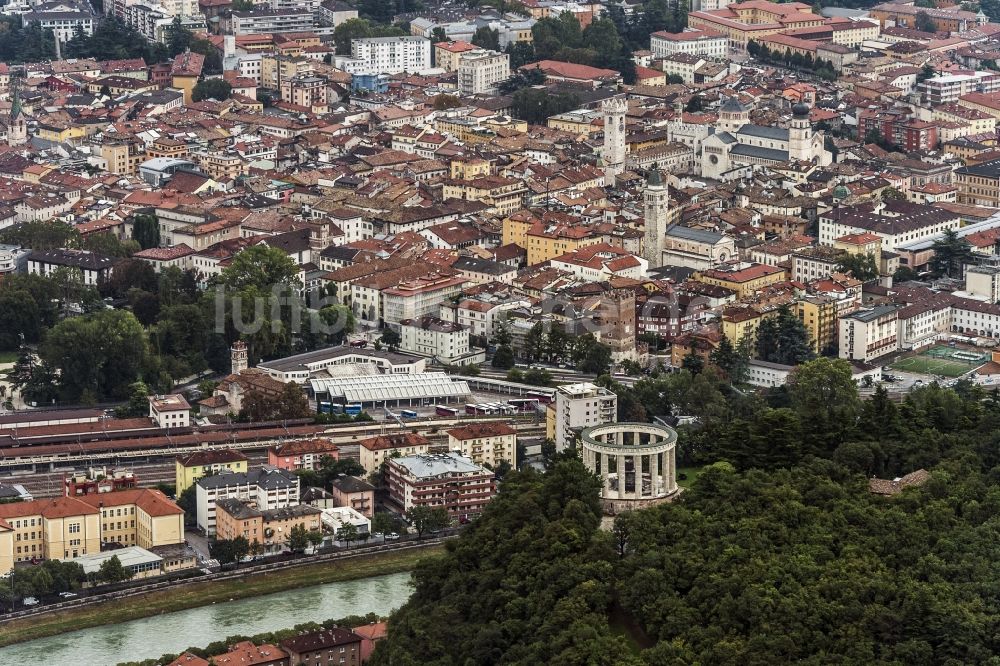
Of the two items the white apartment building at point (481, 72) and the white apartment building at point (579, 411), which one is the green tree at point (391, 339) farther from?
the white apartment building at point (481, 72)

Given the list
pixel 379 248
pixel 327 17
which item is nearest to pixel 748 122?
pixel 379 248

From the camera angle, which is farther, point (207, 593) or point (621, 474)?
point (207, 593)

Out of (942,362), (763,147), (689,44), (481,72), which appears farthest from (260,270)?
(689,44)

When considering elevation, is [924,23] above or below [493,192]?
above

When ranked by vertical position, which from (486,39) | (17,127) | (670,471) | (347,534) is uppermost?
(486,39)

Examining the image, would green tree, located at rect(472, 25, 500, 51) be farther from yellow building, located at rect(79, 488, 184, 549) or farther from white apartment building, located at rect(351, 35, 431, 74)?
yellow building, located at rect(79, 488, 184, 549)

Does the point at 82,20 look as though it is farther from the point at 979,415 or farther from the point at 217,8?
the point at 979,415

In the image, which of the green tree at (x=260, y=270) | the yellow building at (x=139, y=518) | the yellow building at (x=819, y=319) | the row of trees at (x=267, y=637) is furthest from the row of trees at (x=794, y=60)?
the row of trees at (x=267, y=637)

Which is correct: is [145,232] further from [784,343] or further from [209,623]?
[209,623]
